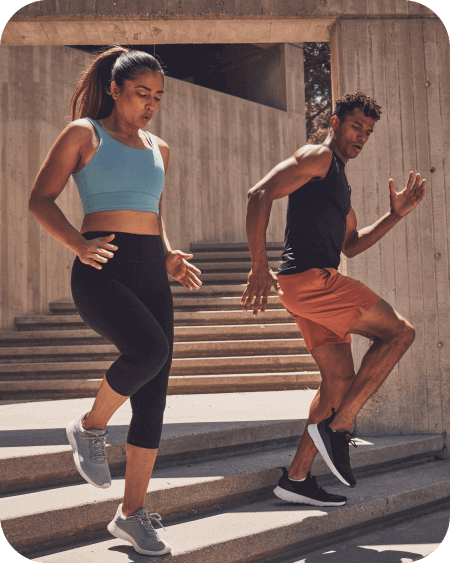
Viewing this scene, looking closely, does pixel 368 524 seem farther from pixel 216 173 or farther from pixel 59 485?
pixel 216 173

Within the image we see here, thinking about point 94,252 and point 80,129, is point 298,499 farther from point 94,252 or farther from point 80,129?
point 80,129

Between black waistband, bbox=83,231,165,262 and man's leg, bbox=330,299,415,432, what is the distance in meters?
1.10

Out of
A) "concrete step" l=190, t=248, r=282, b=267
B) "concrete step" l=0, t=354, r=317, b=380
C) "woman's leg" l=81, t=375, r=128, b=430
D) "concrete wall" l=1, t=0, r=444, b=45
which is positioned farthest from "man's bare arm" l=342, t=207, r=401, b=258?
"concrete step" l=190, t=248, r=282, b=267

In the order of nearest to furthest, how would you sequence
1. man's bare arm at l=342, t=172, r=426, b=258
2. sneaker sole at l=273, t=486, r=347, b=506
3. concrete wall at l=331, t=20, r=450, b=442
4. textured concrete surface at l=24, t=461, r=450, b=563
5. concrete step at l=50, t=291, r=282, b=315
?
textured concrete surface at l=24, t=461, r=450, b=563, sneaker sole at l=273, t=486, r=347, b=506, man's bare arm at l=342, t=172, r=426, b=258, concrete wall at l=331, t=20, r=450, b=442, concrete step at l=50, t=291, r=282, b=315

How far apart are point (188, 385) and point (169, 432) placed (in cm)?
222

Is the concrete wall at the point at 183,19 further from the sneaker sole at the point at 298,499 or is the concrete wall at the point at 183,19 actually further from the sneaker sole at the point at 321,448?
the sneaker sole at the point at 298,499

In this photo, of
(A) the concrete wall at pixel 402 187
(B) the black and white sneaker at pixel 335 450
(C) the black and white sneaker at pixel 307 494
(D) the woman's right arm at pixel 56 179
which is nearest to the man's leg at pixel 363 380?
(B) the black and white sneaker at pixel 335 450

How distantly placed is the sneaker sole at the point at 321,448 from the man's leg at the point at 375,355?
0.25 ft

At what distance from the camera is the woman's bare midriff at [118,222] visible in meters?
2.04

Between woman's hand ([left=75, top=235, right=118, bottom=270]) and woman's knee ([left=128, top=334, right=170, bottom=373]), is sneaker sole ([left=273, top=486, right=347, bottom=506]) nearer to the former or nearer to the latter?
woman's knee ([left=128, top=334, right=170, bottom=373])

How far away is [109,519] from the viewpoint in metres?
2.43

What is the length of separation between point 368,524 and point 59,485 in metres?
1.57

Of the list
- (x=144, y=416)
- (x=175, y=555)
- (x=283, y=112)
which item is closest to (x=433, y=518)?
(x=175, y=555)

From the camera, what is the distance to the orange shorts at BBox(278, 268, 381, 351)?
262 cm
